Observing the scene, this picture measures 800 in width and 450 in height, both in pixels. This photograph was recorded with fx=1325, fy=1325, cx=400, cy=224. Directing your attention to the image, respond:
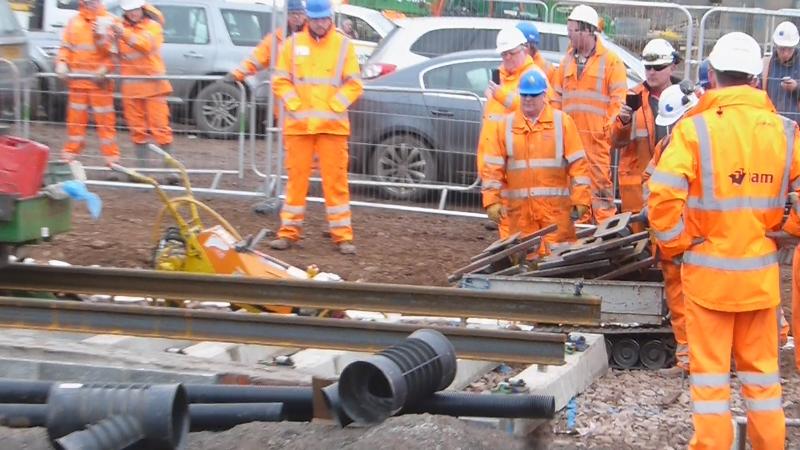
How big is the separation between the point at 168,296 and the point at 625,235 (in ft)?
9.79

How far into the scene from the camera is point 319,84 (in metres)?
11.1

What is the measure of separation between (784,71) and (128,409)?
335 inches

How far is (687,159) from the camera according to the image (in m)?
6.08

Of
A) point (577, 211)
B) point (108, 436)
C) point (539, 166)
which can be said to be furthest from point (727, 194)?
point (539, 166)

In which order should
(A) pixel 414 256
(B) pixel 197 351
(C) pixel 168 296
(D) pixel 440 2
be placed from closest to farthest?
(B) pixel 197 351
(C) pixel 168 296
(A) pixel 414 256
(D) pixel 440 2

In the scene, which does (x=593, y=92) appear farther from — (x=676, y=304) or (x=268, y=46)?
(x=676, y=304)

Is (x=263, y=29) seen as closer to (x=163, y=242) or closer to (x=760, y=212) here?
(x=163, y=242)

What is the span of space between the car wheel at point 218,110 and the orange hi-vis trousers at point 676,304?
18.9 feet

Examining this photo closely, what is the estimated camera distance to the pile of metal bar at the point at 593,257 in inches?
340

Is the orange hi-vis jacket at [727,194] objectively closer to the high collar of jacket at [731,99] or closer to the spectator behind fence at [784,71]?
the high collar of jacket at [731,99]

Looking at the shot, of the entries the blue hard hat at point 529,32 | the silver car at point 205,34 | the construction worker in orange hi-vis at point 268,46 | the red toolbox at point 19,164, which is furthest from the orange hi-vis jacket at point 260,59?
the red toolbox at point 19,164

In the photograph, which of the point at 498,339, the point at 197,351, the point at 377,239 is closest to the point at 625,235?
the point at 498,339

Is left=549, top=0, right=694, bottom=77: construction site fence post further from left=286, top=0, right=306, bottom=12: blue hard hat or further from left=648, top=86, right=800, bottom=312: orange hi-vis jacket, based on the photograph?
left=648, top=86, right=800, bottom=312: orange hi-vis jacket

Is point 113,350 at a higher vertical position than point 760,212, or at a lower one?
lower
